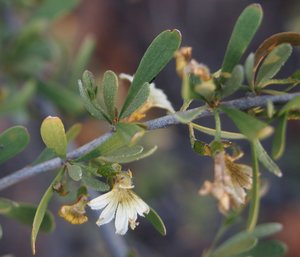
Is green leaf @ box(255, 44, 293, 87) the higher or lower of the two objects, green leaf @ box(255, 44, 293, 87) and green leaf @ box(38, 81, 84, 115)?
the higher

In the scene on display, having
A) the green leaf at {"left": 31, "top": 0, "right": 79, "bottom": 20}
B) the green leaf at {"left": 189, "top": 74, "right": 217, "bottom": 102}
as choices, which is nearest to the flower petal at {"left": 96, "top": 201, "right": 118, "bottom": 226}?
the green leaf at {"left": 189, "top": 74, "right": 217, "bottom": 102}

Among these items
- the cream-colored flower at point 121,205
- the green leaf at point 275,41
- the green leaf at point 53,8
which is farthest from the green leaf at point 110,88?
the green leaf at point 53,8

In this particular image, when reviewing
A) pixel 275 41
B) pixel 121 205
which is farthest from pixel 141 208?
pixel 275 41

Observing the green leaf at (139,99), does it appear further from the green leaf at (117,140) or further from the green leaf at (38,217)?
the green leaf at (38,217)

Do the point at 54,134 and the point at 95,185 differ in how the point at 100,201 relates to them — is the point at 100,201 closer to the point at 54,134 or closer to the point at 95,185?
the point at 95,185

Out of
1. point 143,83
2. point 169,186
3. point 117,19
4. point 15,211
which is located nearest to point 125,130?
point 143,83

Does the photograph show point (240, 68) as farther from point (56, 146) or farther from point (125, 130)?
point (56, 146)

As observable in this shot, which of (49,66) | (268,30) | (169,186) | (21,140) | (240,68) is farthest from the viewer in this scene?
(268,30)

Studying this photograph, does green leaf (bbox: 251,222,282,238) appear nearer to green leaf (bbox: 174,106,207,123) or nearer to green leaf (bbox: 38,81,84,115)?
green leaf (bbox: 174,106,207,123)
